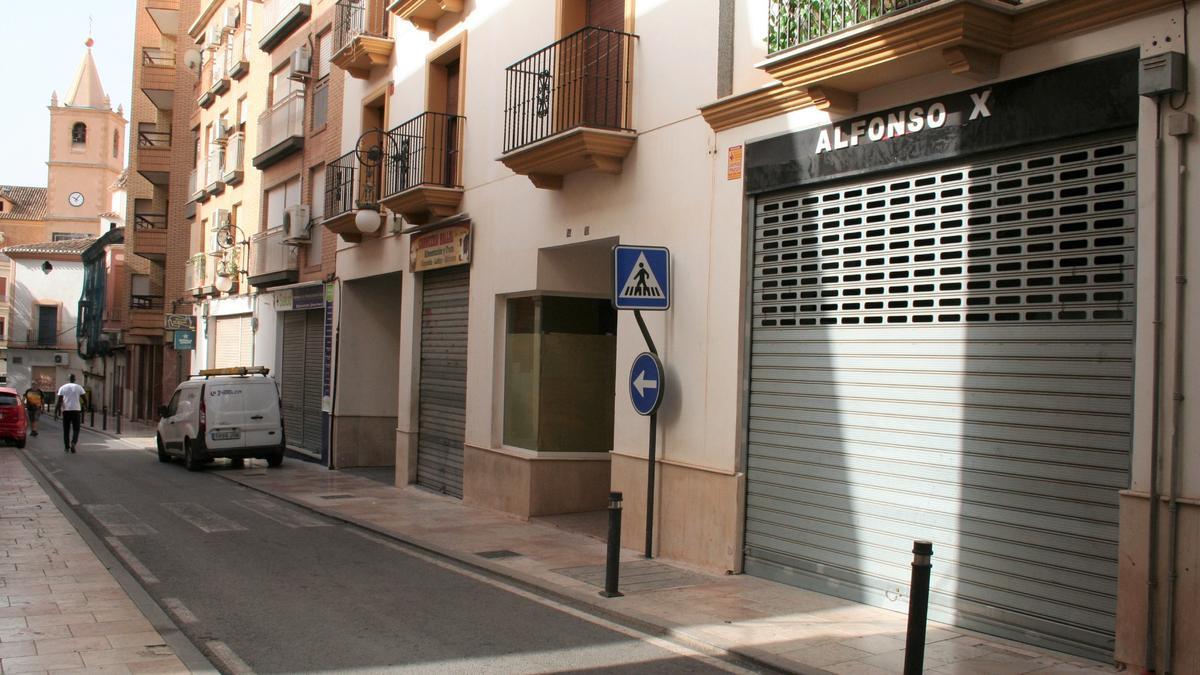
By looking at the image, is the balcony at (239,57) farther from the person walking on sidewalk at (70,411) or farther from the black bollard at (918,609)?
the black bollard at (918,609)

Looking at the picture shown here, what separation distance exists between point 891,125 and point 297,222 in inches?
662

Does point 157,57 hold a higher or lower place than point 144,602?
higher

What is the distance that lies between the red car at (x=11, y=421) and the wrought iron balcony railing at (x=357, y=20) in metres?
14.0

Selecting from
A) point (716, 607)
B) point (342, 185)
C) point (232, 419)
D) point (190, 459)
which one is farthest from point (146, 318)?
point (716, 607)

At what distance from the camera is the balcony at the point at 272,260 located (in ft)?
75.8

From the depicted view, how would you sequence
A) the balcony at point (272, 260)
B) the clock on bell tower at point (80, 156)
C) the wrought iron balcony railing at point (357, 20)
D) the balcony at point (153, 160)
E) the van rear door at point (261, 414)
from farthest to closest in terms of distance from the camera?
the clock on bell tower at point (80, 156), the balcony at point (153, 160), the balcony at point (272, 260), the van rear door at point (261, 414), the wrought iron balcony railing at point (357, 20)

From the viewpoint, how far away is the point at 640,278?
390 inches

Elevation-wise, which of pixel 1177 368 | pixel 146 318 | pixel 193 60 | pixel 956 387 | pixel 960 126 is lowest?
pixel 956 387

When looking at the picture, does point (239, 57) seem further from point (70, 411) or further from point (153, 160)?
point (153, 160)

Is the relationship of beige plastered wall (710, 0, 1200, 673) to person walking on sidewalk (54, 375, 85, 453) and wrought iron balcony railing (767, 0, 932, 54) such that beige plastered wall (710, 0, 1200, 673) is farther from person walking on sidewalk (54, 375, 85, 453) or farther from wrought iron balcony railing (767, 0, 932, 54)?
person walking on sidewalk (54, 375, 85, 453)

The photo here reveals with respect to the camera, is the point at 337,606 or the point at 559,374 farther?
the point at 559,374

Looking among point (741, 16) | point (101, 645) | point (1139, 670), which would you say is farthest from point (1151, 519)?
point (101, 645)

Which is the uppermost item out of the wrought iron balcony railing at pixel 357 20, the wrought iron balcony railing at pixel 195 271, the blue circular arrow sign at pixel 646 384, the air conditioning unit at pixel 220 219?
the wrought iron balcony railing at pixel 357 20

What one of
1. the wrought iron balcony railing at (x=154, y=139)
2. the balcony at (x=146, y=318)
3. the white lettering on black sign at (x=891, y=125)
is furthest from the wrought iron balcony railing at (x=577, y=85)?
the wrought iron balcony railing at (x=154, y=139)
